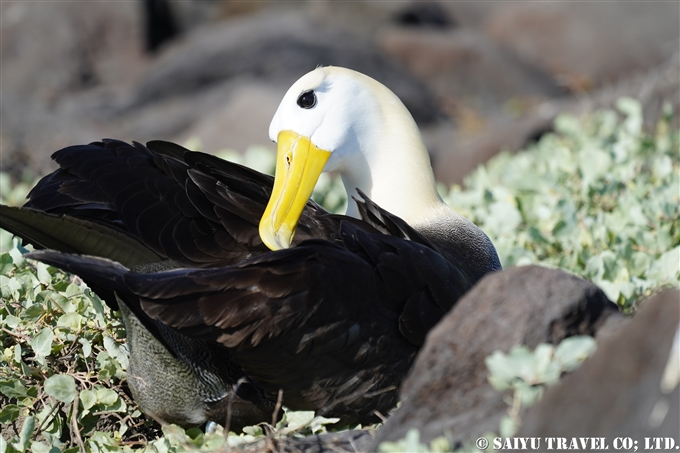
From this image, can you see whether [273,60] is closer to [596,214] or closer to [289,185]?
[596,214]

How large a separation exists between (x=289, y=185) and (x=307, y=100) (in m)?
0.42

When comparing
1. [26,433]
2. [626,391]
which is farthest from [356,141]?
[626,391]

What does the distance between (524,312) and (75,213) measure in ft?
6.28

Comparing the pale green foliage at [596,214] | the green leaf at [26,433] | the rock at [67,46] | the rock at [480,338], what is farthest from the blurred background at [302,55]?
the rock at [480,338]

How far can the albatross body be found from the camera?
2693mm

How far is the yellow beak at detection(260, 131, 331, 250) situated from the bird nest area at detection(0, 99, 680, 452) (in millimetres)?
690

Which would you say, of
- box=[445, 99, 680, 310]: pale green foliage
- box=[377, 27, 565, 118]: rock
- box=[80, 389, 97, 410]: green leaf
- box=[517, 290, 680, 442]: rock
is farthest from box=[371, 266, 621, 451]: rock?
box=[377, 27, 565, 118]: rock

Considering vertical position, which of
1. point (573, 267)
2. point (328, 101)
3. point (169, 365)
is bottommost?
point (573, 267)

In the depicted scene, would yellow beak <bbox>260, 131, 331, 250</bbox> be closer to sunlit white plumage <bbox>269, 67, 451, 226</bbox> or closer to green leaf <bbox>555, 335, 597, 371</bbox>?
sunlit white plumage <bbox>269, 67, 451, 226</bbox>

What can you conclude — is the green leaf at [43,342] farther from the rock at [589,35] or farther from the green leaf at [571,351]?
the rock at [589,35]

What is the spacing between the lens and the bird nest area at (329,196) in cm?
277

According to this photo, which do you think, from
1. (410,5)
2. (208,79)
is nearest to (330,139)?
(208,79)

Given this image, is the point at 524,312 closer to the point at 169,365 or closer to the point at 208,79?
the point at 169,365

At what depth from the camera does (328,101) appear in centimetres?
375
